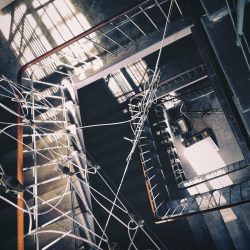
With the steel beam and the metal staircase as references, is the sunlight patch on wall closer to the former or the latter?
the steel beam

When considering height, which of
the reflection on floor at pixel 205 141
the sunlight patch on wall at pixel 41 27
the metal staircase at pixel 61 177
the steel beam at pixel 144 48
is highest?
the sunlight patch on wall at pixel 41 27

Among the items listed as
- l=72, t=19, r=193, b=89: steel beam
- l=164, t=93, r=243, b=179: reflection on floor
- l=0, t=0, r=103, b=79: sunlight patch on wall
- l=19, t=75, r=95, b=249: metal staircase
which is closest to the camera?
l=19, t=75, r=95, b=249: metal staircase

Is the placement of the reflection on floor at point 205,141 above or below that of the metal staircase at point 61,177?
below

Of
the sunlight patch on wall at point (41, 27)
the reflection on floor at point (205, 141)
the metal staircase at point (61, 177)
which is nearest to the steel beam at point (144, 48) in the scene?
the metal staircase at point (61, 177)

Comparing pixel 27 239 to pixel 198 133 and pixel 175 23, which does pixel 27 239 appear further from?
pixel 198 133

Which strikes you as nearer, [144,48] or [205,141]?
[144,48]

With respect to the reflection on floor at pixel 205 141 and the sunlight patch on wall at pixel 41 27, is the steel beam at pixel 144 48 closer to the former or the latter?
the sunlight patch on wall at pixel 41 27

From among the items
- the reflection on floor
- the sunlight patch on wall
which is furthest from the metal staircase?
the reflection on floor

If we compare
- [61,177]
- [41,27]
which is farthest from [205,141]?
[41,27]

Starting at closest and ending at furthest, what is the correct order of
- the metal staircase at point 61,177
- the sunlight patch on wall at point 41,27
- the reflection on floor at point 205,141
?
1. the metal staircase at point 61,177
2. the sunlight patch on wall at point 41,27
3. the reflection on floor at point 205,141

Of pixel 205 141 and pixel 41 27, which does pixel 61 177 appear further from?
pixel 205 141

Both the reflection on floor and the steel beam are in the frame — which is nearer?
the steel beam

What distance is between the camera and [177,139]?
7559 mm

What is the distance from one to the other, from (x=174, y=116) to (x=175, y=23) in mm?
3819
